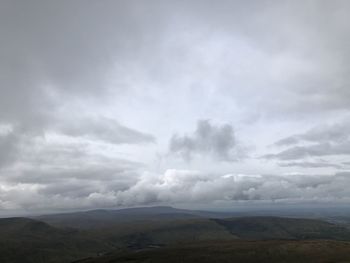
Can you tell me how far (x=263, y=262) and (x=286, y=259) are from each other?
11420 millimetres

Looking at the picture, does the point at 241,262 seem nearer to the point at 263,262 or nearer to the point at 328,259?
the point at 263,262

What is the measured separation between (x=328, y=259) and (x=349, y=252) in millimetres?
20630

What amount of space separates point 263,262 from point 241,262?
34.9 feet

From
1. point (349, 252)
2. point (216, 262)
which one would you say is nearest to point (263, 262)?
point (216, 262)

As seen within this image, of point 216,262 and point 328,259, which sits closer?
point 328,259

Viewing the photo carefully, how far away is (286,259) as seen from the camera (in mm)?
195875

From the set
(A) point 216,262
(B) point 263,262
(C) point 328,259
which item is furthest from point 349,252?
(A) point 216,262

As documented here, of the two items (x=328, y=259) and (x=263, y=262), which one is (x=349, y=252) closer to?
(x=328, y=259)

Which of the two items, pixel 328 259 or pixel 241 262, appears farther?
pixel 241 262

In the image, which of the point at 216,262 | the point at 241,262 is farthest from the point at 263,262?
the point at 216,262

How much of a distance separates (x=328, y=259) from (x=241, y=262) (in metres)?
40.4

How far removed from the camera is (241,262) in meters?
198

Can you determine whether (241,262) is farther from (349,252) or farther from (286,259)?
(349,252)

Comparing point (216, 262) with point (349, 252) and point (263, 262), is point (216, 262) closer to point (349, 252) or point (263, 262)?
point (263, 262)
